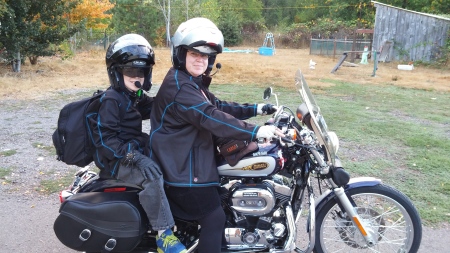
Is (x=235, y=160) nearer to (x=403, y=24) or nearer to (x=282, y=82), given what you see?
(x=282, y=82)

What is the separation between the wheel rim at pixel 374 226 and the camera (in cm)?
320

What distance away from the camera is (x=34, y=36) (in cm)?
1559

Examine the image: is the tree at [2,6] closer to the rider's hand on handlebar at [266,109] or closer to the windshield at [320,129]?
the rider's hand on handlebar at [266,109]

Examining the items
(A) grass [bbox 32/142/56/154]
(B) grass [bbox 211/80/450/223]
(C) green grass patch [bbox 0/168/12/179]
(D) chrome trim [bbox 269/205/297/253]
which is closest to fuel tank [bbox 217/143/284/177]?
(D) chrome trim [bbox 269/205/297/253]

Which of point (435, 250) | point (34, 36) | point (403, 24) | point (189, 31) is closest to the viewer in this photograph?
point (189, 31)

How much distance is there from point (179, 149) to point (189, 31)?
0.80 metres

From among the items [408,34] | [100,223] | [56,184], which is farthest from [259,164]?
[408,34]

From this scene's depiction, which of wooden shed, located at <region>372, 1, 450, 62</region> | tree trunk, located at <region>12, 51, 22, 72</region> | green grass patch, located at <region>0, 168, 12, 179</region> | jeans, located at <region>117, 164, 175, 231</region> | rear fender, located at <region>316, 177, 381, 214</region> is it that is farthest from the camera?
wooden shed, located at <region>372, 1, 450, 62</region>

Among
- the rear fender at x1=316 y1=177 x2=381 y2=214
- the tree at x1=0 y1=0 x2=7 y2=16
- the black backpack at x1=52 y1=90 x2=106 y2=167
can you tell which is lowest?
the rear fender at x1=316 y1=177 x2=381 y2=214

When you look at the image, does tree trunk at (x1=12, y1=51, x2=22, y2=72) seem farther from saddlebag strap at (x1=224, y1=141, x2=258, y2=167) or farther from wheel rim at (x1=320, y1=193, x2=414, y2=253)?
wheel rim at (x1=320, y1=193, x2=414, y2=253)

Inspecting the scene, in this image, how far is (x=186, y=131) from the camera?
113 inches

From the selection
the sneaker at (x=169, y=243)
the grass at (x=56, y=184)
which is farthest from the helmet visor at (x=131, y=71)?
the grass at (x=56, y=184)

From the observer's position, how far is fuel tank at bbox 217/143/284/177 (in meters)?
2.91

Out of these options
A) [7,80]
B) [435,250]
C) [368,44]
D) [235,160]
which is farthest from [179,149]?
[368,44]
